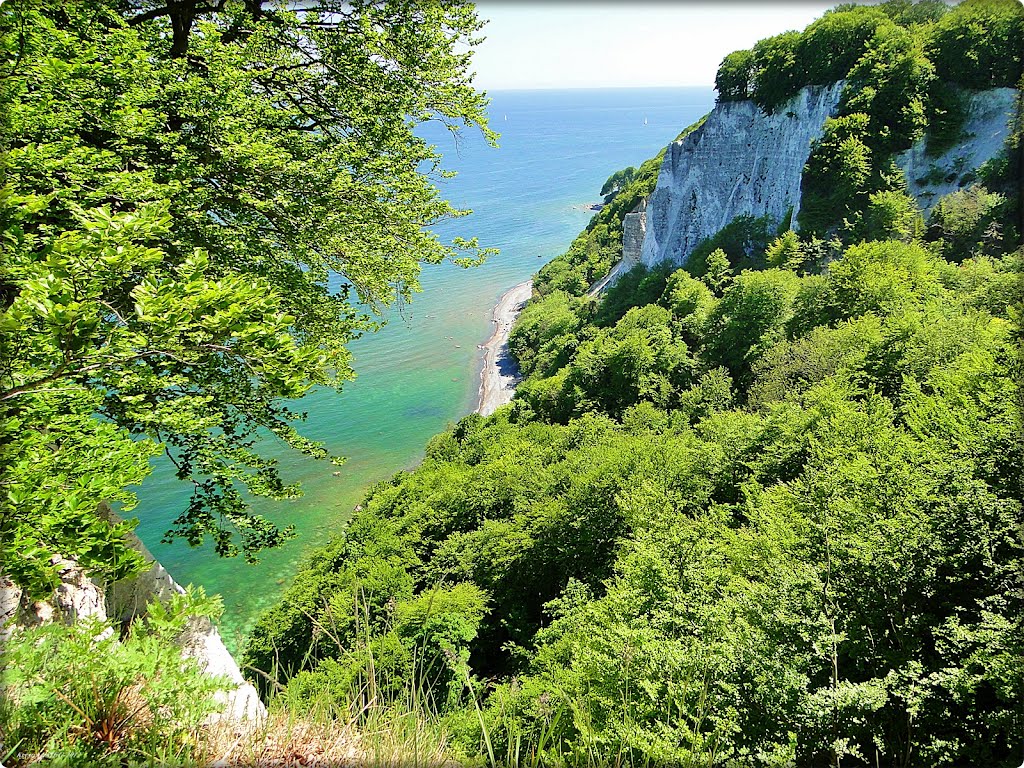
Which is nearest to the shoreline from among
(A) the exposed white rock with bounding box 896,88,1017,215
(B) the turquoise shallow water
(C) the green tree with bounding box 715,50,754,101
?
(B) the turquoise shallow water

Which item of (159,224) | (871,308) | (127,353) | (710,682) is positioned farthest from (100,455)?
(871,308)

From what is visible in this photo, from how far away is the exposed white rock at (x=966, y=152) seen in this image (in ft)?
90.7

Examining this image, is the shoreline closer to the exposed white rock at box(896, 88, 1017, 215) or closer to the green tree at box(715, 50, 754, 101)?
the green tree at box(715, 50, 754, 101)

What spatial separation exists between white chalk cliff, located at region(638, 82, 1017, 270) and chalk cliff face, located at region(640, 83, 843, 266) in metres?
0.07

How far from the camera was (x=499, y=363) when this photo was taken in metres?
50.0

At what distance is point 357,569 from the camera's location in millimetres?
18594

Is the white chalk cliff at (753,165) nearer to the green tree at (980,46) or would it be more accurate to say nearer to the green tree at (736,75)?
the green tree at (736,75)

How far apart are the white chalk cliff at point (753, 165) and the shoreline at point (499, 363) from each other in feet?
48.5

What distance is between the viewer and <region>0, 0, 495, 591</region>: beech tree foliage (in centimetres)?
333

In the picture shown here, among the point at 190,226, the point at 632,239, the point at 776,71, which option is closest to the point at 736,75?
the point at 776,71

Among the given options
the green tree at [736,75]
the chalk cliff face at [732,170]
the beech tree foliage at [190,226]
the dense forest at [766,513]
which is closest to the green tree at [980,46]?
the dense forest at [766,513]

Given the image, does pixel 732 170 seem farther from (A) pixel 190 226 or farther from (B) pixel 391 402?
(A) pixel 190 226

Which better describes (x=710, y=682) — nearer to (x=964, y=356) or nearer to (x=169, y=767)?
(x=169, y=767)

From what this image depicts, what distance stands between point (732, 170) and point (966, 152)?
14.1 m
